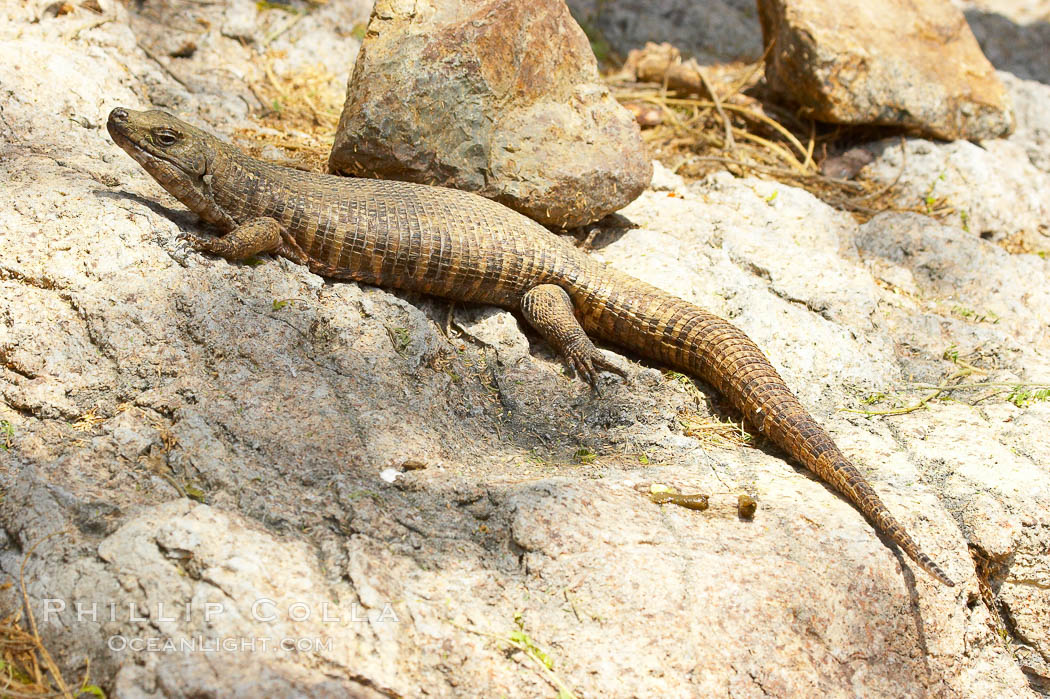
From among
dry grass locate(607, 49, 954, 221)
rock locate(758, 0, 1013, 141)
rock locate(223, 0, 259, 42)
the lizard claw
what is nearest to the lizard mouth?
the lizard claw

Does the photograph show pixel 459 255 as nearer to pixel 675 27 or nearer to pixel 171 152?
pixel 171 152

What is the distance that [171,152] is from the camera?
167 inches

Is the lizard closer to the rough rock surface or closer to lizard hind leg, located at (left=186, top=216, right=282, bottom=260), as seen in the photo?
lizard hind leg, located at (left=186, top=216, right=282, bottom=260)

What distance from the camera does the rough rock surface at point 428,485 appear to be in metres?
2.80

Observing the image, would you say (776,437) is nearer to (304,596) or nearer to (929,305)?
(929,305)

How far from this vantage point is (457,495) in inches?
136

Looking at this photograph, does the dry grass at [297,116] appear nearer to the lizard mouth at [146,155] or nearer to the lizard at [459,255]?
the lizard at [459,255]

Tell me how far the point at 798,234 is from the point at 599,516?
3.50 meters

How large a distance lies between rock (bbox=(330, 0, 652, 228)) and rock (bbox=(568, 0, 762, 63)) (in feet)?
12.1

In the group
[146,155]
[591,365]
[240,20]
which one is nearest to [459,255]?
[591,365]

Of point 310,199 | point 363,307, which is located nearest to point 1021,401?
point 363,307

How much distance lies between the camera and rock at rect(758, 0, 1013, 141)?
6863 millimetres

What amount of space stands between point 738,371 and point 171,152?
332cm

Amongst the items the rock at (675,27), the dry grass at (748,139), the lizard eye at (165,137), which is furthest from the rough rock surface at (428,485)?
the rock at (675,27)
